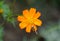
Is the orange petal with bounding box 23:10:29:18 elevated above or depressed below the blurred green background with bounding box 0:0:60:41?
above

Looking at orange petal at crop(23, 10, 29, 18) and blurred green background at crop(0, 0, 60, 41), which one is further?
blurred green background at crop(0, 0, 60, 41)

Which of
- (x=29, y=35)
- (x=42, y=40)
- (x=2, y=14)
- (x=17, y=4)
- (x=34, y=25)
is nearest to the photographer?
(x=34, y=25)

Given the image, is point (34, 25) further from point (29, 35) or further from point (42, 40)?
point (42, 40)

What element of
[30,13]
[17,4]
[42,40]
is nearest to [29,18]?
[30,13]

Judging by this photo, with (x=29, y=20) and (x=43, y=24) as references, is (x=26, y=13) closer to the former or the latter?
(x=29, y=20)

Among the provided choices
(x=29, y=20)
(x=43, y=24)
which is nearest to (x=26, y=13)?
(x=29, y=20)

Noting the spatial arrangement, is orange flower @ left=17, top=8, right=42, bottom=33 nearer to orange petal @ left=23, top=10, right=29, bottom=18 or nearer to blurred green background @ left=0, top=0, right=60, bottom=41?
orange petal @ left=23, top=10, right=29, bottom=18

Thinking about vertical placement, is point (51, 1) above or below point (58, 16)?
above

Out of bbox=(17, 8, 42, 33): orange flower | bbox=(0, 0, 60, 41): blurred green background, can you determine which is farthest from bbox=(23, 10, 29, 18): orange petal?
bbox=(0, 0, 60, 41): blurred green background

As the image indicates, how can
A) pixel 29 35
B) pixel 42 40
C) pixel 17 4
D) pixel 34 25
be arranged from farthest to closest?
pixel 17 4
pixel 42 40
pixel 29 35
pixel 34 25

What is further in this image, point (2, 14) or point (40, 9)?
point (40, 9)
